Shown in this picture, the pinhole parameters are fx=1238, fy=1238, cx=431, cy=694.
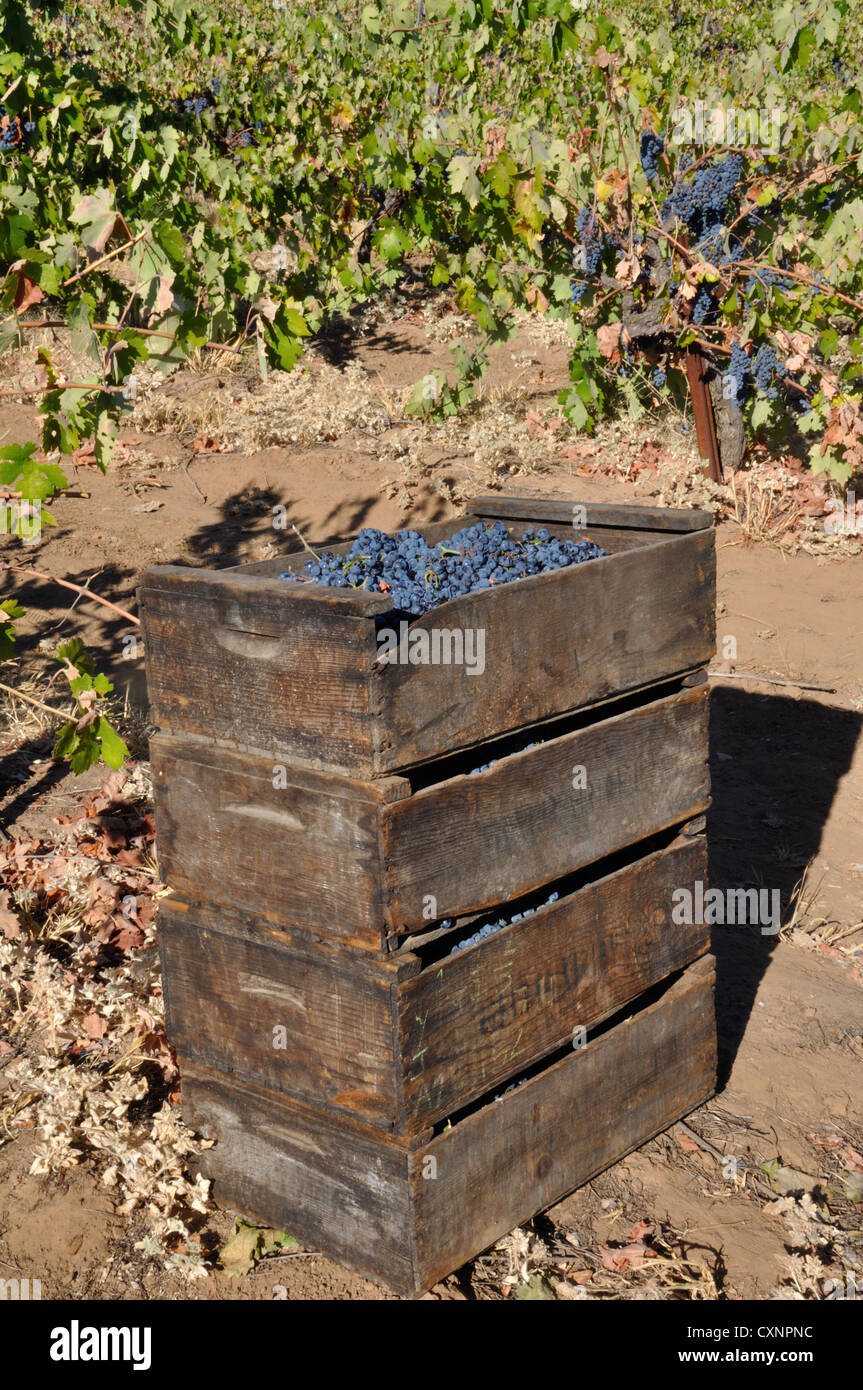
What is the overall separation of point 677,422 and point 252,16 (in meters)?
13.8

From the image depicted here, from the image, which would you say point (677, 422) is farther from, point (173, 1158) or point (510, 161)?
point (173, 1158)

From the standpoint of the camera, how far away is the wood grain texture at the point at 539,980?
228 cm

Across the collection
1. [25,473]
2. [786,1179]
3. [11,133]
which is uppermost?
[11,133]

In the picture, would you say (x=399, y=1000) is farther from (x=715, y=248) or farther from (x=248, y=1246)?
(x=715, y=248)

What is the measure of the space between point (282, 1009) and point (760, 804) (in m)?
2.83

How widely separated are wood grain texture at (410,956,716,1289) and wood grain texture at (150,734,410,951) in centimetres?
50

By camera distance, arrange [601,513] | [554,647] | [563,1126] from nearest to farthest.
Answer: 1. [554,647]
2. [563,1126]
3. [601,513]

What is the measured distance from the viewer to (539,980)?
8.27 feet

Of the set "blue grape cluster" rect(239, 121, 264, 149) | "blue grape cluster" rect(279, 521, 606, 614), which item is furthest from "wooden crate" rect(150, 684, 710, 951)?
"blue grape cluster" rect(239, 121, 264, 149)

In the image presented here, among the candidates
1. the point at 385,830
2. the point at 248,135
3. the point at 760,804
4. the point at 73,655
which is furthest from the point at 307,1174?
the point at 248,135

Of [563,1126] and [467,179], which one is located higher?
[467,179]

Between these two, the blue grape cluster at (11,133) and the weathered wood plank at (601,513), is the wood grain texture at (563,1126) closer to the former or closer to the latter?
the weathered wood plank at (601,513)

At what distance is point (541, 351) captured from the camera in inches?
369

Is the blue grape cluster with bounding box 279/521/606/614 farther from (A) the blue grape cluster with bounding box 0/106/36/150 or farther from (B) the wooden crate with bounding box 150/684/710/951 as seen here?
(A) the blue grape cluster with bounding box 0/106/36/150
